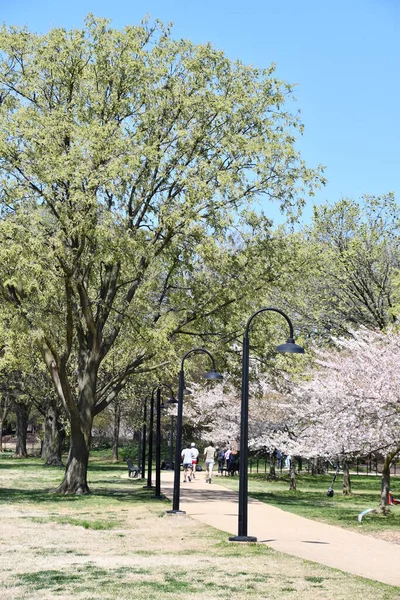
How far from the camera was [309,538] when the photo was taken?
682 inches

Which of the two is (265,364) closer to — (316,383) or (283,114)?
(316,383)

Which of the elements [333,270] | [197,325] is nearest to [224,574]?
[197,325]

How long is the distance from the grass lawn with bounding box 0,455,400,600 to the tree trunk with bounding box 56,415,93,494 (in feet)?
23.6

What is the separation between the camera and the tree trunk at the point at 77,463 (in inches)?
1141

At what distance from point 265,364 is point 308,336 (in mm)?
8008

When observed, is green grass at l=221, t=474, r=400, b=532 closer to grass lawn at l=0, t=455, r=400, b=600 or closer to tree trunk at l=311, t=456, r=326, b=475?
grass lawn at l=0, t=455, r=400, b=600

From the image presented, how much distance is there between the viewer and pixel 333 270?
120ft

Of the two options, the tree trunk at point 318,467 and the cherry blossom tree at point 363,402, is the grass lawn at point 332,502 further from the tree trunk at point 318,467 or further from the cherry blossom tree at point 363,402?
the tree trunk at point 318,467

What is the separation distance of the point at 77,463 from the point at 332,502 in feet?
27.5

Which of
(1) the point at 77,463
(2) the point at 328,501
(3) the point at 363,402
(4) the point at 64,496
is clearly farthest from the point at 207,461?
(3) the point at 363,402

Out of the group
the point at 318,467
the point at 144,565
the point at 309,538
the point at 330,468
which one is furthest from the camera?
the point at 330,468

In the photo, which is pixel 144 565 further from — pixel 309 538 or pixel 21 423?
pixel 21 423

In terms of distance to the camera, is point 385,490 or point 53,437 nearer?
point 385,490

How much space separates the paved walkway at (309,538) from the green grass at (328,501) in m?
0.89
